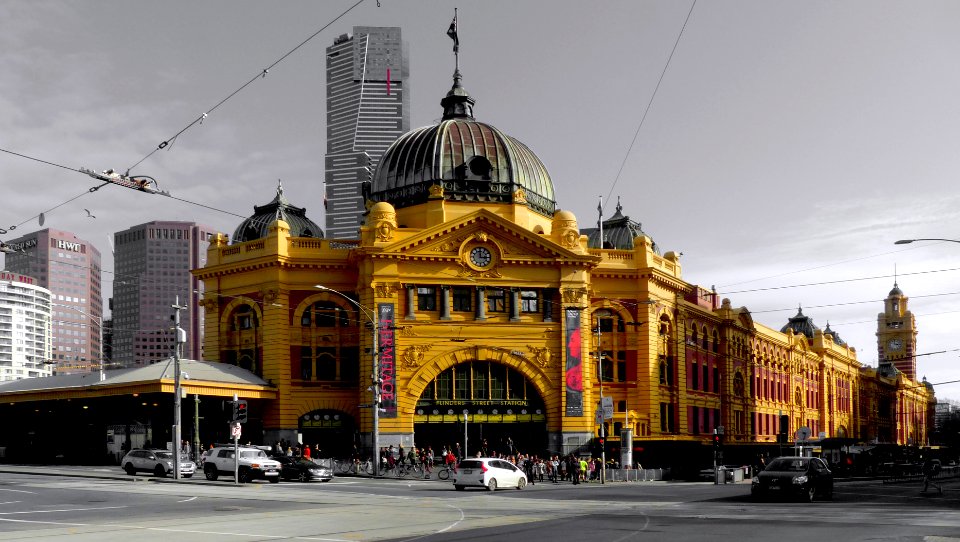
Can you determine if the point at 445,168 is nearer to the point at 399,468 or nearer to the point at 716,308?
the point at 399,468

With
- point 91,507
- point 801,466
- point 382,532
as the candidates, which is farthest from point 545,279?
point 382,532

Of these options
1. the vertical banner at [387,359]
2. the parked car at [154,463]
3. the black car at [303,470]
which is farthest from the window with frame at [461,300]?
the parked car at [154,463]

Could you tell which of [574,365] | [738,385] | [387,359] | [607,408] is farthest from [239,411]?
[738,385]

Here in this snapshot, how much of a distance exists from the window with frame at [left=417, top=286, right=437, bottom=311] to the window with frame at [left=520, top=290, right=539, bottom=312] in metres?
5.76

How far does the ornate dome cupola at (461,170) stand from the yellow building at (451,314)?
0.12m

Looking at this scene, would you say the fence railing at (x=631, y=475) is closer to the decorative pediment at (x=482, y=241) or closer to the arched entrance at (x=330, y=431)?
the decorative pediment at (x=482, y=241)

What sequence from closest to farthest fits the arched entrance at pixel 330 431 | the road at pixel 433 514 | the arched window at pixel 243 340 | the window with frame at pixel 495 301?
the road at pixel 433 514
the window with frame at pixel 495 301
the arched entrance at pixel 330 431
the arched window at pixel 243 340

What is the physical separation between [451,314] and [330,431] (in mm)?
11233

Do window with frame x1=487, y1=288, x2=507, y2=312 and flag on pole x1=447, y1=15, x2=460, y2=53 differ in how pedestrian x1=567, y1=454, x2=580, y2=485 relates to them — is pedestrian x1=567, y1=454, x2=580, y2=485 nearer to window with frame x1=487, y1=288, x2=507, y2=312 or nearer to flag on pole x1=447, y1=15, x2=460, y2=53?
window with frame x1=487, y1=288, x2=507, y2=312

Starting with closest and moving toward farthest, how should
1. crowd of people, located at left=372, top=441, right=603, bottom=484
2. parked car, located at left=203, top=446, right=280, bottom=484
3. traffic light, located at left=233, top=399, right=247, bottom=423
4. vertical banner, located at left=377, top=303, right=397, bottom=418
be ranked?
1. parked car, located at left=203, top=446, right=280, bottom=484
2. traffic light, located at left=233, top=399, right=247, bottom=423
3. crowd of people, located at left=372, top=441, right=603, bottom=484
4. vertical banner, located at left=377, top=303, right=397, bottom=418

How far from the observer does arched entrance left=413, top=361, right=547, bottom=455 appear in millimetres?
68875

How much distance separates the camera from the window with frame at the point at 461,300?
229 ft

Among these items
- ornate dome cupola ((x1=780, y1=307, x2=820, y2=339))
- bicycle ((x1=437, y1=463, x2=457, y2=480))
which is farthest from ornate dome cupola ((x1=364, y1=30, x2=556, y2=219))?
ornate dome cupola ((x1=780, y1=307, x2=820, y2=339))

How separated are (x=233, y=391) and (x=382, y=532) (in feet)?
143
